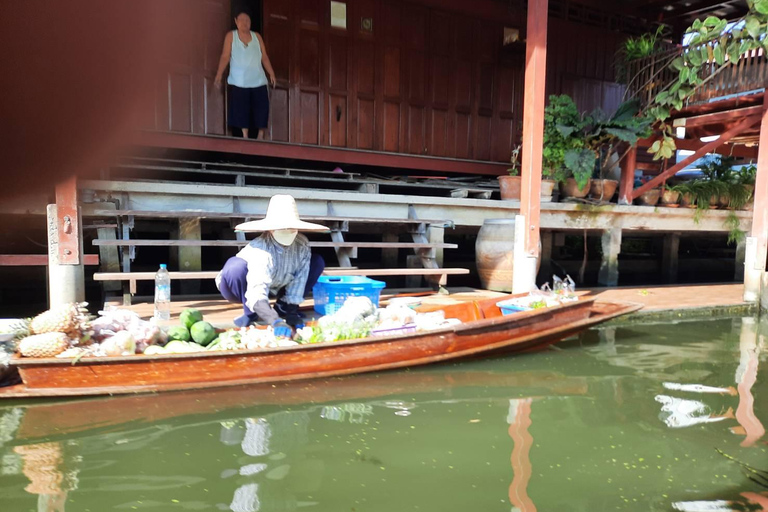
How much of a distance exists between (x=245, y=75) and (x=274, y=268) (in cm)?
410

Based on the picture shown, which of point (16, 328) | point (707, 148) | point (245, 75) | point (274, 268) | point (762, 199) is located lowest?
point (16, 328)

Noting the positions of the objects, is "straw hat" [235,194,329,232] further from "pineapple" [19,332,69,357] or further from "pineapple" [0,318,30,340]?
"pineapple" [0,318,30,340]

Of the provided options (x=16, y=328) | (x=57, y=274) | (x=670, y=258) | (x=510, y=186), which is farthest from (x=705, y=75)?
Answer: (x=16, y=328)

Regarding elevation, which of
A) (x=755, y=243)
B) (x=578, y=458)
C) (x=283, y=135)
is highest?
(x=283, y=135)

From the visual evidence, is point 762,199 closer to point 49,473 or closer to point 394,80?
point 394,80

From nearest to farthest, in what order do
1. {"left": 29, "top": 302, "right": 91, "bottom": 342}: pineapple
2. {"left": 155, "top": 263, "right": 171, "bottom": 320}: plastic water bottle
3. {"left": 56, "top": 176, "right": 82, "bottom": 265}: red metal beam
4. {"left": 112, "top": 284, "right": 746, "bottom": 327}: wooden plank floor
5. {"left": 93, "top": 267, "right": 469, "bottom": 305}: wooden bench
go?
1. {"left": 29, "top": 302, "right": 91, "bottom": 342}: pineapple
2. {"left": 56, "top": 176, "right": 82, "bottom": 265}: red metal beam
3. {"left": 155, "top": 263, "right": 171, "bottom": 320}: plastic water bottle
4. {"left": 93, "top": 267, "right": 469, "bottom": 305}: wooden bench
5. {"left": 112, "top": 284, "right": 746, "bottom": 327}: wooden plank floor

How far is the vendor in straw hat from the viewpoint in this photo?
4.45m

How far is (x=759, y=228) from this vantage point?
750 cm

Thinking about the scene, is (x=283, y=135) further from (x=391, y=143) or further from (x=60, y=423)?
(x=60, y=423)

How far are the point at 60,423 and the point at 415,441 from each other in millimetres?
2166

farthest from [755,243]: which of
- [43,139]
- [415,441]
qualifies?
[43,139]

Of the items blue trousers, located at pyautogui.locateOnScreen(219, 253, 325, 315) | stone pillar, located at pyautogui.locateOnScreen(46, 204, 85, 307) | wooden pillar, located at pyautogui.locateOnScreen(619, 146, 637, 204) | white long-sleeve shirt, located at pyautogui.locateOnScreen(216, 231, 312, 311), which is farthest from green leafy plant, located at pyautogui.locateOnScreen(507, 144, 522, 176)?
stone pillar, located at pyautogui.locateOnScreen(46, 204, 85, 307)

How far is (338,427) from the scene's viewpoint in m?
3.47

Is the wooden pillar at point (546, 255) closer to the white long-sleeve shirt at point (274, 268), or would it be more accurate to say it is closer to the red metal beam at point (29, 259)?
the white long-sleeve shirt at point (274, 268)
